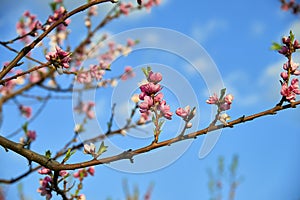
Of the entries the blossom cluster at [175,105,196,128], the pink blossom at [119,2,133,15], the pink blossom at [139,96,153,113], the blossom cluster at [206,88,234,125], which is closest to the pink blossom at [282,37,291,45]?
the blossom cluster at [206,88,234,125]

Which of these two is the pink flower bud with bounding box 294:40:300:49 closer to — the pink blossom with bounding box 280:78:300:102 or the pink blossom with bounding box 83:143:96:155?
the pink blossom with bounding box 280:78:300:102

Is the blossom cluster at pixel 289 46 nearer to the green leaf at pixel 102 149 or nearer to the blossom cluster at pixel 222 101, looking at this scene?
the blossom cluster at pixel 222 101

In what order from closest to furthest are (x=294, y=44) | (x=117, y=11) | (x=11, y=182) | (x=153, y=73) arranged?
1. (x=153, y=73)
2. (x=294, y=44)
3. (x=11, y=182)
4. (x=117, y=11)

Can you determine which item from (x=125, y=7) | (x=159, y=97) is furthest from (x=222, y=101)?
(x=125, y=7)

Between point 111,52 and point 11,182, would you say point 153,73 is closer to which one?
point 11,182

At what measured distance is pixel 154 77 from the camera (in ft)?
5.16

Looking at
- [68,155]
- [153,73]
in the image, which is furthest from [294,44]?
[68,155]

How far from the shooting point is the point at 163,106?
1578mm

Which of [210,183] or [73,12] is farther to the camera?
[210,183]

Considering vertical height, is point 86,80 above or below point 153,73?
above

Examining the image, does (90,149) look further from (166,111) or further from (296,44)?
(296,44)

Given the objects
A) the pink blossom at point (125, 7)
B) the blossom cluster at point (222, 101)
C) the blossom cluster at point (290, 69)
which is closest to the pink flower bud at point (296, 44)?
the blossom cluster at point (290, 69)

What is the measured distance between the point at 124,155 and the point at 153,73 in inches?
15.1

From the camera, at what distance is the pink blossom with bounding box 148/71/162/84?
1570 mm
